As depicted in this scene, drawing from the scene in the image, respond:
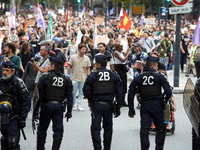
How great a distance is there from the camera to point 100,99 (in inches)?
290

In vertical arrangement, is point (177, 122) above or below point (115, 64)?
below

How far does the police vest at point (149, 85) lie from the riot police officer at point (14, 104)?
1.87 meters

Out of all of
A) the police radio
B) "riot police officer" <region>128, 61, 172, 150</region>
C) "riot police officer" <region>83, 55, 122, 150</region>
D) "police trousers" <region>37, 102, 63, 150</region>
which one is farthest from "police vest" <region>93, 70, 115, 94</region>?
the police radio

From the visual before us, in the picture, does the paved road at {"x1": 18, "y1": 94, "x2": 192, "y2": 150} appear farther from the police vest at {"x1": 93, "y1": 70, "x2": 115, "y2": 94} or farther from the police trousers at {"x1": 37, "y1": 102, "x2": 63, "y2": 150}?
the police vest at {"x1": 93, "y1": 70, "x2": 115, "y2": 94}

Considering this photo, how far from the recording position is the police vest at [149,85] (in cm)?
723

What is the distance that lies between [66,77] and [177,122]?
3.91 m

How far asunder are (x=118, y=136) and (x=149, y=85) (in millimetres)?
2000

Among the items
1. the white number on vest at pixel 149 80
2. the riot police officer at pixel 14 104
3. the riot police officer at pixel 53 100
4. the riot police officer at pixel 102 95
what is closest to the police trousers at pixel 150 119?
the white number on vest at pixel 149 80

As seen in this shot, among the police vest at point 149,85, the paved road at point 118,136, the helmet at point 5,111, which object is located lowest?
the paved road at point 118,136

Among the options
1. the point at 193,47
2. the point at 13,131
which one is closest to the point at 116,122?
the point at 13,131

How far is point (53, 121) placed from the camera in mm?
7098

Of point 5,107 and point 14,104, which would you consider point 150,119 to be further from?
point 5,107

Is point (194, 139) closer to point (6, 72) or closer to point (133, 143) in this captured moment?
point (133, 143)

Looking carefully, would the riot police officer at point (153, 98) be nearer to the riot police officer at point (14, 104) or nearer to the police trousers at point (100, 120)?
the police trousers at point (100, 120)
